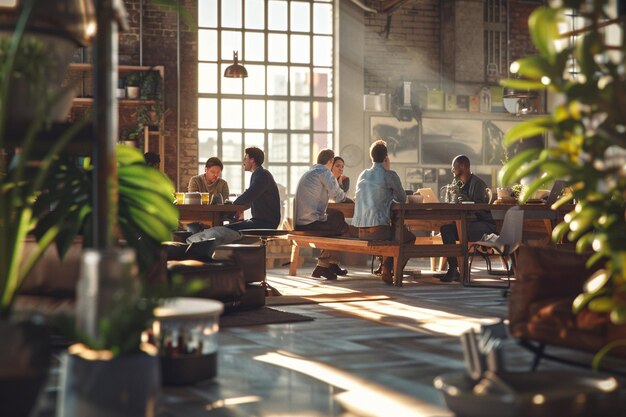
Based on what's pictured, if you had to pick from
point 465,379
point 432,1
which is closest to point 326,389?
point 465,379

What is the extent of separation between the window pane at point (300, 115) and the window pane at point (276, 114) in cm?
13

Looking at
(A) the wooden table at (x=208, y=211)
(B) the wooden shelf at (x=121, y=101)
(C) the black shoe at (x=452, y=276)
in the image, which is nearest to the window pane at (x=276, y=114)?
(B) the wooden shelf at (x=121, y=101)

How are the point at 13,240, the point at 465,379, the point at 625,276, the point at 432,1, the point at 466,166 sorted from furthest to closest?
the point at 432,1 < the point at 466,166 < the point at 465,379 < the point at 13,240 < the point at 625,276

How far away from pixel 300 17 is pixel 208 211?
639 cm

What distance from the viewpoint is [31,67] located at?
2314 millimetres

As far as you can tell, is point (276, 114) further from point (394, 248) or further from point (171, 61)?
point (394, 248)

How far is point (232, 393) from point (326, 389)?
376mm

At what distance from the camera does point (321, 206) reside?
28.5 feet

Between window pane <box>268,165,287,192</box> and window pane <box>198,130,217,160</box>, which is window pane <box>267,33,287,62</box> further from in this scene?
window pane <box>268,165,287,192</box>

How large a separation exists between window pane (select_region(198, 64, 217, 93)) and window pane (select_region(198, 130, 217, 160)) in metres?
0.60

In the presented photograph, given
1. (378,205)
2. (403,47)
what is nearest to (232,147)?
(403,47)

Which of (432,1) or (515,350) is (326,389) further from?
(432,1)

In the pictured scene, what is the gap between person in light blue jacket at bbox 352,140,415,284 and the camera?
8070 millimetres

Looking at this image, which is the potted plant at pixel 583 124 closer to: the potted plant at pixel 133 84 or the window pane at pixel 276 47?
the potted plant at pixel 133 84
